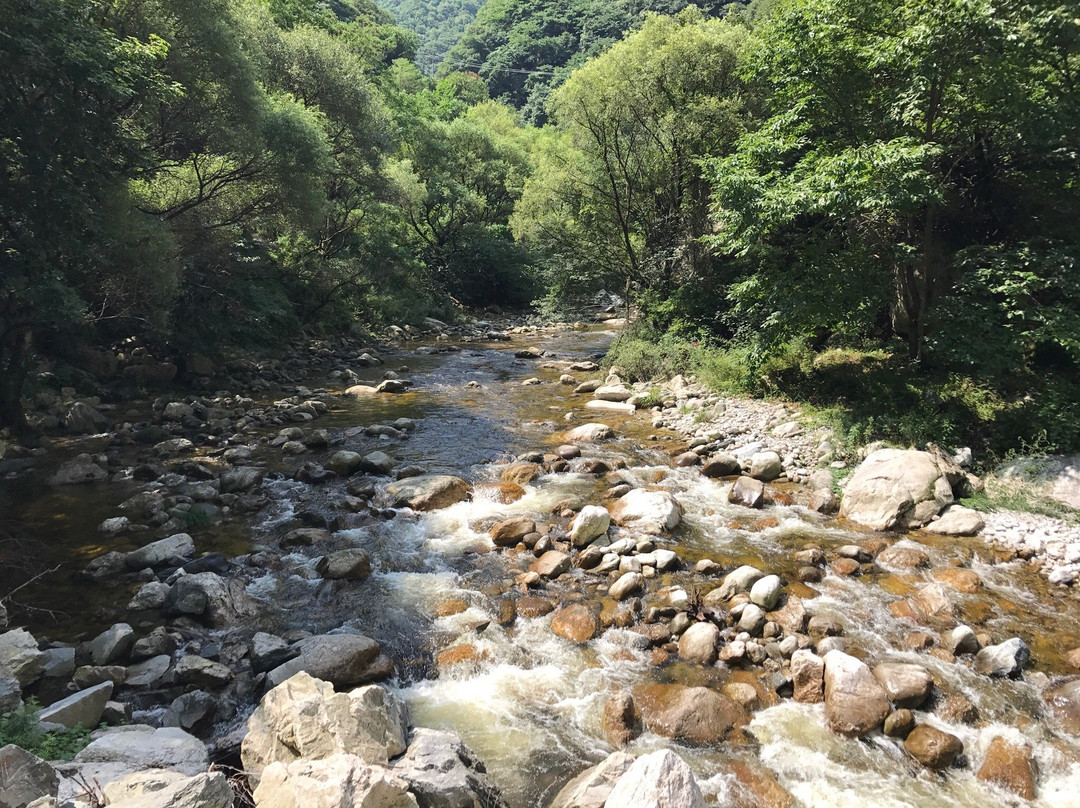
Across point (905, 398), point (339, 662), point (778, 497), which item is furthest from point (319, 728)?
point (905, 398)

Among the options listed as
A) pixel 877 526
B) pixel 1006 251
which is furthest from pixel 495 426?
pixel 1006 251

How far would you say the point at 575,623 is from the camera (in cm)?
757

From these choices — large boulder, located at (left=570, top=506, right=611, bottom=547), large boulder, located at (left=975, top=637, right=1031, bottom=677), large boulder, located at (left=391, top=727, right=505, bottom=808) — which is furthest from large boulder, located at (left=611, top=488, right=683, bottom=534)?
large boulder, located at (left=391, top=727, right=505, bottom=808)

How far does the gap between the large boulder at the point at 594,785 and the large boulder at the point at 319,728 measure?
144 centimetres

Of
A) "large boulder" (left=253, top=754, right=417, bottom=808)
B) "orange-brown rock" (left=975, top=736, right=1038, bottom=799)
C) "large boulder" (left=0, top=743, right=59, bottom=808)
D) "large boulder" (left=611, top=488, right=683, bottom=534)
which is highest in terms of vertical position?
"large boulder" (left=0, top=743, right=59, bottom=808)

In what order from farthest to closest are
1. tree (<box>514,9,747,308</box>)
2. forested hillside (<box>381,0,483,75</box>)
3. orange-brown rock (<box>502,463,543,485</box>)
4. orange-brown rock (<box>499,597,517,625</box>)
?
forested hillside (<box>381,0,483,75</box>)
tree (<box>514,9,747,308</box>)
orange-brown rock (<box>502,463,543,485</box>)
orange-brown rock (<box>499,597,517,625</box>)

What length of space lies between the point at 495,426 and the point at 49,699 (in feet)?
37.1

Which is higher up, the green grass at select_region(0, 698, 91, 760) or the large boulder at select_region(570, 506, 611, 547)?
the green grass at select_region(0, 698, 91, 760)

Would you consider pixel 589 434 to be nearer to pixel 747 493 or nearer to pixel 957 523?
pixel 747 493

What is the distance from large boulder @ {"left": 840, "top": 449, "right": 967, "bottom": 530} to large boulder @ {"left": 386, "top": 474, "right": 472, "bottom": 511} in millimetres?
7019

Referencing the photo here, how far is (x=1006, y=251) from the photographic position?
11227 millimetres

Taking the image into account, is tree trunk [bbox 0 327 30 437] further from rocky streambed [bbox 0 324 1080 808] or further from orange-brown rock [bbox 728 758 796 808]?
orange-brown rock [bbox 728 758 796 808]

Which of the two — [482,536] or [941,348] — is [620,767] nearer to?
[482,536]

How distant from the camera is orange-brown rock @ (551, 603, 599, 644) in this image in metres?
7.39
